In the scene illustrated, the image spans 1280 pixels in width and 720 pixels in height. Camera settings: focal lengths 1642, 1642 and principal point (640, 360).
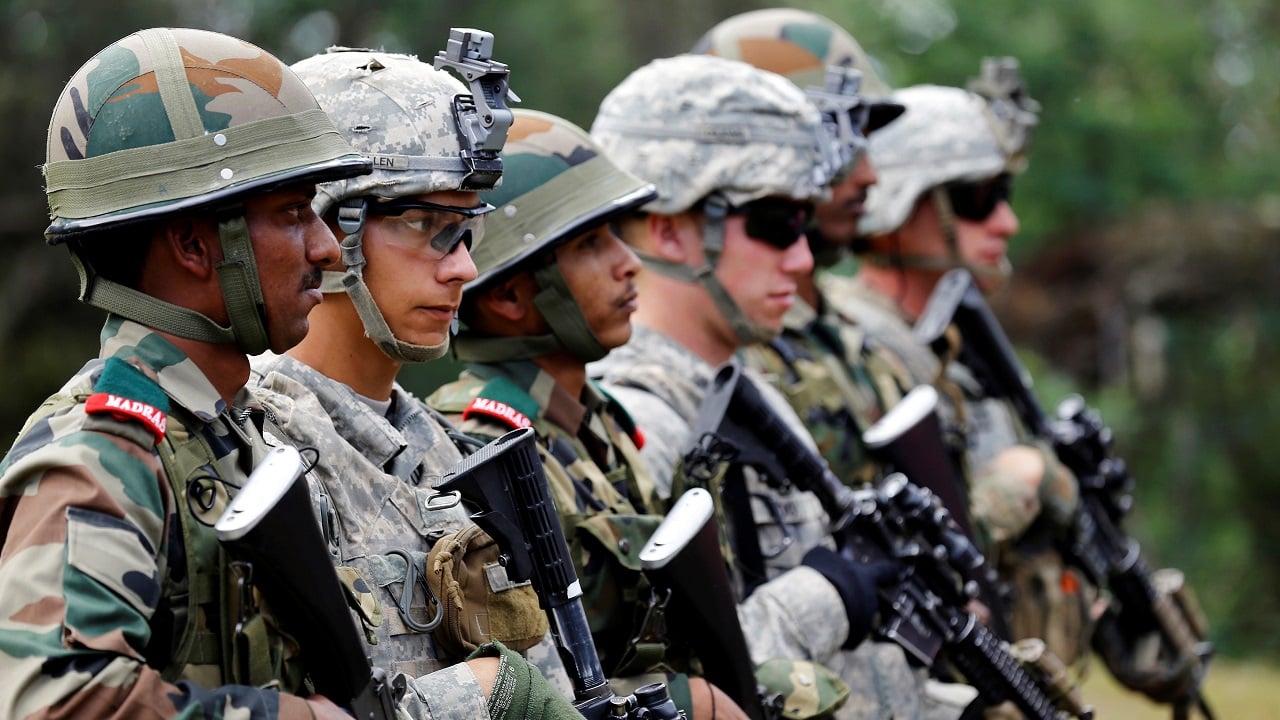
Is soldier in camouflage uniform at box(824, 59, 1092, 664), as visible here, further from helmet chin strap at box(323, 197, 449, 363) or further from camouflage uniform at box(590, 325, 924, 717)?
helmet chin strap at box(323, 197, 449, 363)

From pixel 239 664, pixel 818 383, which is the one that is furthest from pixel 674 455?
pixel 239 664

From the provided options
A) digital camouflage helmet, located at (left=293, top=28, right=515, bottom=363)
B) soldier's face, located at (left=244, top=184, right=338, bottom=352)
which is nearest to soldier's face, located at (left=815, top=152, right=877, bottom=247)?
digital camouflage helmet, located at (left=293, top=28, right=515, bottom=363)

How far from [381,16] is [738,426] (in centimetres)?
972

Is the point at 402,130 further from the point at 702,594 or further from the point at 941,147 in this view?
the point at 941,147

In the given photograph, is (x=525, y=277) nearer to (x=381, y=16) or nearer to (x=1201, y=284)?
(x=381, y=16)

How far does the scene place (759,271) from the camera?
5.55 m

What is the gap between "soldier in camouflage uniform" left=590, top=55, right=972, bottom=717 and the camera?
5238 mm

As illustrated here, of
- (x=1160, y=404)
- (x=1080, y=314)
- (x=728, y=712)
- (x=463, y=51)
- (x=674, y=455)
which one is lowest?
(x=1160, y=404)

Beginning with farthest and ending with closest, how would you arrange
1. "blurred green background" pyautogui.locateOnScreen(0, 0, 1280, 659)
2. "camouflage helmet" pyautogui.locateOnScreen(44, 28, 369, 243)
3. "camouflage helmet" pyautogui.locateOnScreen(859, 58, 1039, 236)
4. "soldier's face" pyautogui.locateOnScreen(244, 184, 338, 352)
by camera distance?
"blurred green background" pyautogui.locateOnScreen(0, 0, 1280, 659) → "camouflage helmet" pyautogui.locateOnScreen(859, 58, 1039, 236) → "soldier's face" pyautogui.locateOnScreen(244, 184, 338, 352) → "camouflage helmet" pyautogui.locateOnScreen(44, 28, 369, 243)

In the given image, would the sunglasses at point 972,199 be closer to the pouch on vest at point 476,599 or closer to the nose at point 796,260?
the nose at point 796,260

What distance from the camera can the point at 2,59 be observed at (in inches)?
541

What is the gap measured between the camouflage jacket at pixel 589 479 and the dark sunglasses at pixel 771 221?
1.24 metres

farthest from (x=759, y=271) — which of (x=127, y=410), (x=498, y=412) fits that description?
(x=127, y=410)

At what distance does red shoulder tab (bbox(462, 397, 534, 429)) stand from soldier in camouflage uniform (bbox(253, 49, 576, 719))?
26cm
